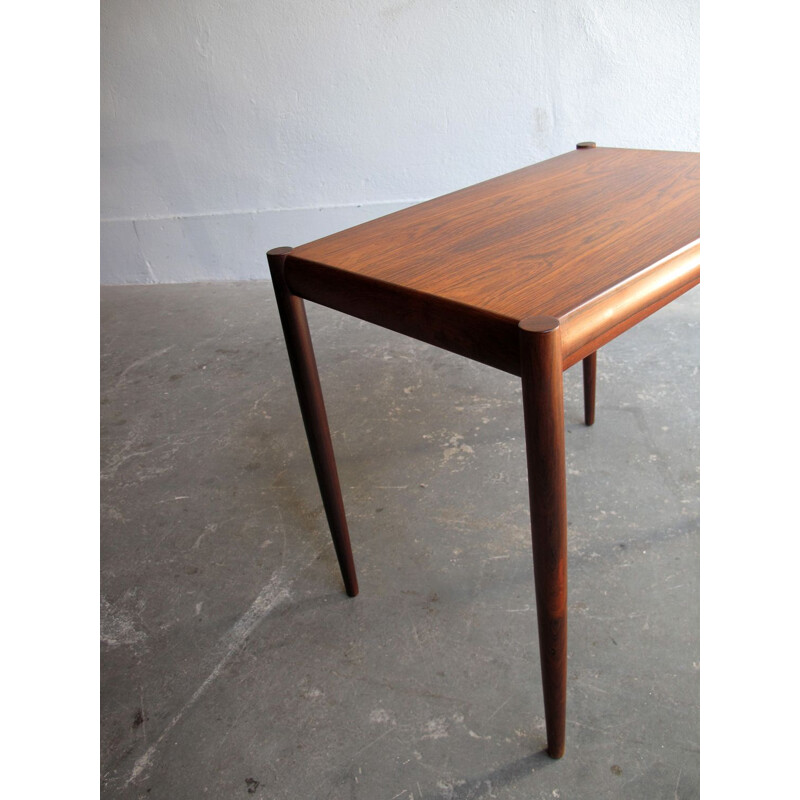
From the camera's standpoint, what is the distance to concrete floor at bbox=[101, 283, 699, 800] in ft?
3.05

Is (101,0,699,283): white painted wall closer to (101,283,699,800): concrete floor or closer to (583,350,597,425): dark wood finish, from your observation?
(101,283,699,800): concrete floor

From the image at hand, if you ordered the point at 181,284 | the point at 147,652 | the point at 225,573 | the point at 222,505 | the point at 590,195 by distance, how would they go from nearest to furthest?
the point at 590,195 → the point at 147,652 → the point at 225,573 → the point at 222,505 → the point at 181,284

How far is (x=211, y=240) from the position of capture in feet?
8.92

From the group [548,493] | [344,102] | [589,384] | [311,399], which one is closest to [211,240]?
[344,102]

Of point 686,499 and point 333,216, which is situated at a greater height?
point 333,216

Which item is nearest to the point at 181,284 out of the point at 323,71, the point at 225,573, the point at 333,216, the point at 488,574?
the point at 333,216

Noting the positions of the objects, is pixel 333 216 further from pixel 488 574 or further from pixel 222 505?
pixel 488 574

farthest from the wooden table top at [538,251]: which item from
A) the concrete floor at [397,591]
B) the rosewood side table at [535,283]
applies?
the concrete floor at [397,591]

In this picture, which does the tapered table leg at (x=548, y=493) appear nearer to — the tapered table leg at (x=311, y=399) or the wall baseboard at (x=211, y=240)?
the tapered table leg at (x=311, y=399)

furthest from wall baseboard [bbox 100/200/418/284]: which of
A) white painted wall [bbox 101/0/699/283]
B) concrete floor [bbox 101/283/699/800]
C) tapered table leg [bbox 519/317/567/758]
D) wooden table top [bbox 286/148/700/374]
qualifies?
tapered table leg [bbox 519/317/567/758]

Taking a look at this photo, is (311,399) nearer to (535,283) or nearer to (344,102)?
(535,283)

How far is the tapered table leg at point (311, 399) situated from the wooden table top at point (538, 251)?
3 cm

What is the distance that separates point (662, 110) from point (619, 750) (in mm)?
1972

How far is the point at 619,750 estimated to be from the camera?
901mm
